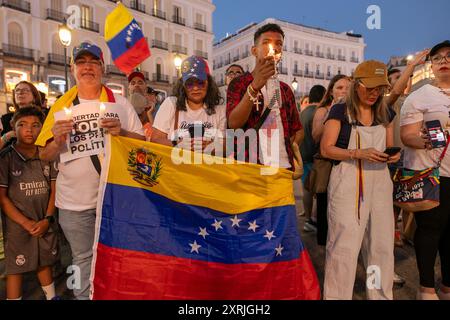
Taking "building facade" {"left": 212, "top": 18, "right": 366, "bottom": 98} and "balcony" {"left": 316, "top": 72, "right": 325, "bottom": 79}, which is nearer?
A: "building facade" {"left": 212, "top": 18, "right": 366, "bottom": 98}

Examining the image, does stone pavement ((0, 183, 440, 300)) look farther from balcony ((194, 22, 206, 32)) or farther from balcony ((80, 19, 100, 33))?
balcony ((194, 22, 206, 32))

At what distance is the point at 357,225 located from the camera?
2.60 meters

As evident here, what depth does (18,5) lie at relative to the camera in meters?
25.1

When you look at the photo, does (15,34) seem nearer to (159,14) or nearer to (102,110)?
(159,14)

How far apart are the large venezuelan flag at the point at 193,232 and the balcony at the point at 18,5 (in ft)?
96.0

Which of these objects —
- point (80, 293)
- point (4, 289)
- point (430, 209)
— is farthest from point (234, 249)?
point (4, 289)

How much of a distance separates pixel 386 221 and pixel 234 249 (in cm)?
133

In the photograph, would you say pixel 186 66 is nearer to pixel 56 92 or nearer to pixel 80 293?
pixel 80 293

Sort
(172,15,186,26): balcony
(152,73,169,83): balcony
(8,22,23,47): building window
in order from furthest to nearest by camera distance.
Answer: (172,15,186,26): balcony, (152,73,169,83): balcony, (8,22,23,47): building window

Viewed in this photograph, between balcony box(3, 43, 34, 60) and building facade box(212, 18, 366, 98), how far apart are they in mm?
32617

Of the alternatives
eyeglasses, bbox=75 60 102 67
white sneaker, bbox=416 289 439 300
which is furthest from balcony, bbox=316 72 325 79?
eyeglasses, bbox=75 60 102 67

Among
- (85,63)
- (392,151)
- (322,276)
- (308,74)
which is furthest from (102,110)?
(308,74)

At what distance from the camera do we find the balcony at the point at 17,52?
23.9 m

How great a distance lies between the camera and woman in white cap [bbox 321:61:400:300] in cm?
260
